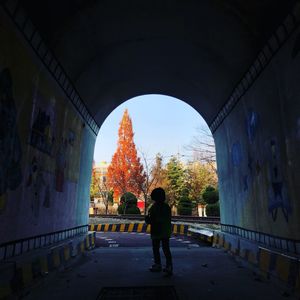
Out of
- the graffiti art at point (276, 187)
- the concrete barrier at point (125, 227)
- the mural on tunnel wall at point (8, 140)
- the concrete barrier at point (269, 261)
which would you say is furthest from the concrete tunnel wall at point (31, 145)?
the concrete barrier at point (125, 227)

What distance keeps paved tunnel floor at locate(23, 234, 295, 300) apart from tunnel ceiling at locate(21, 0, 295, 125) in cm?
430

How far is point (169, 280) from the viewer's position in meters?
5.19

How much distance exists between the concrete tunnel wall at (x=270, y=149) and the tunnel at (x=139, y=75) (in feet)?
0.08

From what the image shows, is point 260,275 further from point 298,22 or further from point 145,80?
point 145,80

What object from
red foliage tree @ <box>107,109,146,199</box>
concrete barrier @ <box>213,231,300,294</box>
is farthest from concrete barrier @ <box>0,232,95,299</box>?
red foliage tree @ <box>107,109,146,199</box>

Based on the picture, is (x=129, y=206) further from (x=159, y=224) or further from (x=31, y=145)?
(x=31, y=145)

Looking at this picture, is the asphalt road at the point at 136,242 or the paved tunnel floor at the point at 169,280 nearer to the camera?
the paved tunnel floor at the point at 169,280

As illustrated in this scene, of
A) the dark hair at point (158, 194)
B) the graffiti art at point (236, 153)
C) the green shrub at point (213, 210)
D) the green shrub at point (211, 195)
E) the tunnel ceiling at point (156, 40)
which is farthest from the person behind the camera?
the green shrub at point (213, 210)

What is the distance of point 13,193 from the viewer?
443 cm

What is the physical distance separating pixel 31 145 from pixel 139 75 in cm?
518

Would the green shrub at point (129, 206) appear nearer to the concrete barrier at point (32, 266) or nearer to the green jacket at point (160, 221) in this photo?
the concrete barrier at point (32, 266)

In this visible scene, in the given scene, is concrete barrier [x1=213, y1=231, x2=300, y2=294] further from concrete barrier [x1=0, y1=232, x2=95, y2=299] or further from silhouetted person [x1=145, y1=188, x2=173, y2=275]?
concrete barrier [x1=0, y1=232, x2=95, y2=299]

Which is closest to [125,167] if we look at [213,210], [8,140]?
[213,210]

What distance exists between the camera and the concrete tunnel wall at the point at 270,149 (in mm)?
4547
